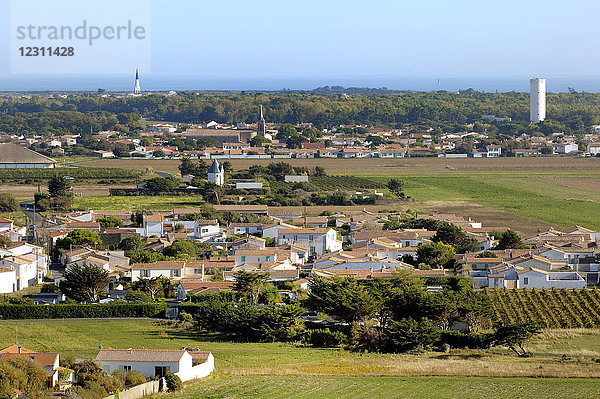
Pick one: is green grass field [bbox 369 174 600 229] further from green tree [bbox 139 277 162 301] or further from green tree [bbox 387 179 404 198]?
green tree [bbox 139 277 162 301]

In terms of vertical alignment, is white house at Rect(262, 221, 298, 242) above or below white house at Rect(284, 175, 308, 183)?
below

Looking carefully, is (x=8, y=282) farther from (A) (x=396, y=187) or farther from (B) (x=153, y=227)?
(A) (x=396, y=187)

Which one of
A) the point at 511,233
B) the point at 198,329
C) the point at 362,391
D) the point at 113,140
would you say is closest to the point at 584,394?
the point at 362,391

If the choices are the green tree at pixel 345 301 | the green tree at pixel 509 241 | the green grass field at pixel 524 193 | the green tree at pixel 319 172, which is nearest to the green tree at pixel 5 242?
the green tree at pixel 345 301

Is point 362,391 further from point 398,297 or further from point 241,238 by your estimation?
point 241,238

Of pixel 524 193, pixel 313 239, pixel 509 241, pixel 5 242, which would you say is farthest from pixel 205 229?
pixel 524 193

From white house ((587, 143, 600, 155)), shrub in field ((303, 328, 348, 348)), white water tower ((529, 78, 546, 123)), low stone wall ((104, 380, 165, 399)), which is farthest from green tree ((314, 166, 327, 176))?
white water tower ((529, 78, 546, 123))
